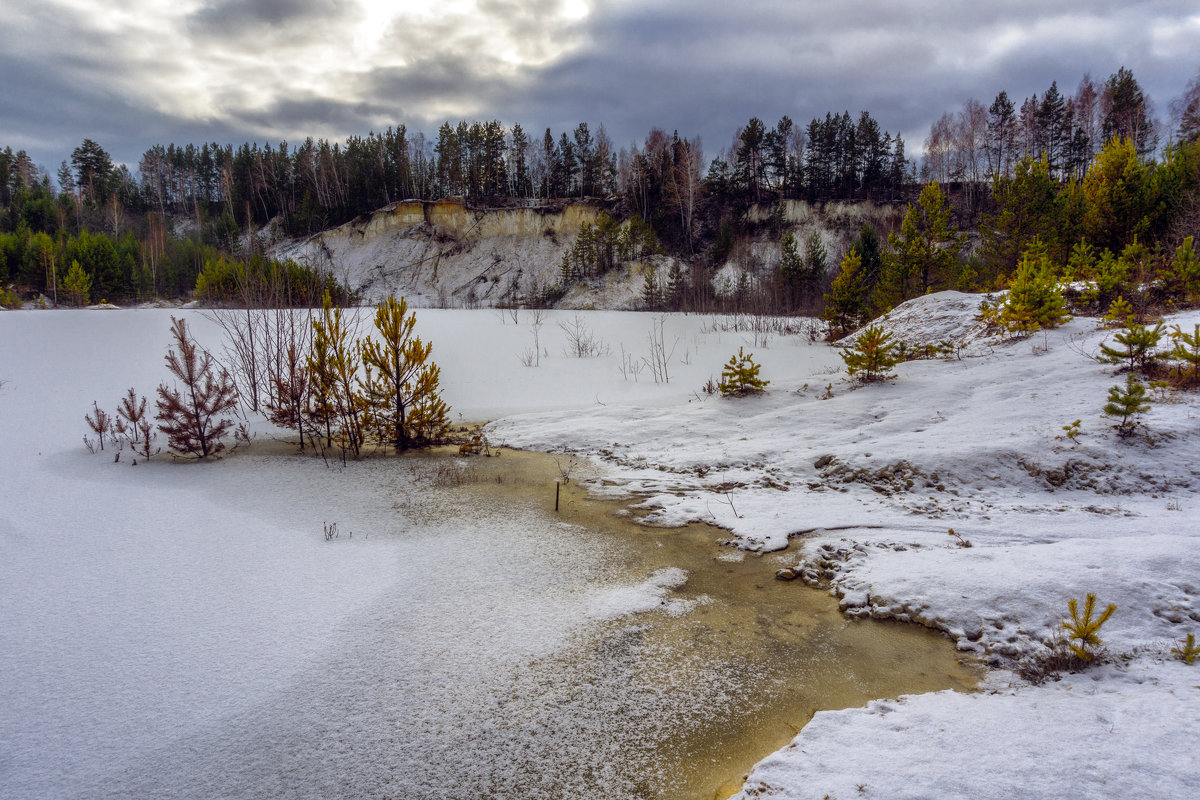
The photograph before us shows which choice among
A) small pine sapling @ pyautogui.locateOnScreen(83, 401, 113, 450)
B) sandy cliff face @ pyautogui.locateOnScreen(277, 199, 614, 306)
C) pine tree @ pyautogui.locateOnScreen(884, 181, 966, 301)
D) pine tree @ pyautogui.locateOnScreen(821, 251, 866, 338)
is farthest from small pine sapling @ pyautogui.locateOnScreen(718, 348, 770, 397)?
sandy cliff face @ pyautogui.locateOnScreen(277, 199, 614, 306)

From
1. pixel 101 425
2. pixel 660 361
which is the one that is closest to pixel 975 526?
pixel 660 361

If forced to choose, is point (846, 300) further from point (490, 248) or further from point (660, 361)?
point (490, 248)

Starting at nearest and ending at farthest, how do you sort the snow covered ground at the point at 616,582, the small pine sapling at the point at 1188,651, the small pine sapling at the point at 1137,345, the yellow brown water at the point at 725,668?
the snow covered ground at the point at 616,582 → the yellow brown water at the point at 725,668 → the small pine sapling at the point at 1188,651 → the small pine sapling at the point at 1137,345

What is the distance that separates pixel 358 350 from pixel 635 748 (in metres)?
8.02

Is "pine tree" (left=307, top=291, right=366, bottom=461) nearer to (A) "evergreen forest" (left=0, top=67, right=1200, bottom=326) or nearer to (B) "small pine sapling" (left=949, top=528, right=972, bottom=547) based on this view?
(B) "small pine sapling" (left=949, top=528, right=972, bottom=547)

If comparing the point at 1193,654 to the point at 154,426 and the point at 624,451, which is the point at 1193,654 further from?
the point at 154,426

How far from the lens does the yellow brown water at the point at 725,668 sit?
2.90 m

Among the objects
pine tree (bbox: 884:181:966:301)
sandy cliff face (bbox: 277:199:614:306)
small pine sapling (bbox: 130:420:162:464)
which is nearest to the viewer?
small pine sapling (bbox: 130:420:162:464)

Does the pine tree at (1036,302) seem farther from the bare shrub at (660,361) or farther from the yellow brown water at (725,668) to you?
the yellow brown water at (725,668)

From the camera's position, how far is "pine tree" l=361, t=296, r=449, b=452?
28.7 feet

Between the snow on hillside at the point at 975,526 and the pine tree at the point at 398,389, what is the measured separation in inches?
60.8

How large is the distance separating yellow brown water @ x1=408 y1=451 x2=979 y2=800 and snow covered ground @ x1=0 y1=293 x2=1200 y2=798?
168 millimetres

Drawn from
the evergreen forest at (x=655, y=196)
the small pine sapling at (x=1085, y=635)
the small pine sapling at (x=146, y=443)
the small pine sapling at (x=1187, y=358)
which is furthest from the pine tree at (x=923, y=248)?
the small pine sapling at (x=146, y=443)

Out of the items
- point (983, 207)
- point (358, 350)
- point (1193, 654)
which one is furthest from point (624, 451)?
point (983, 207)
